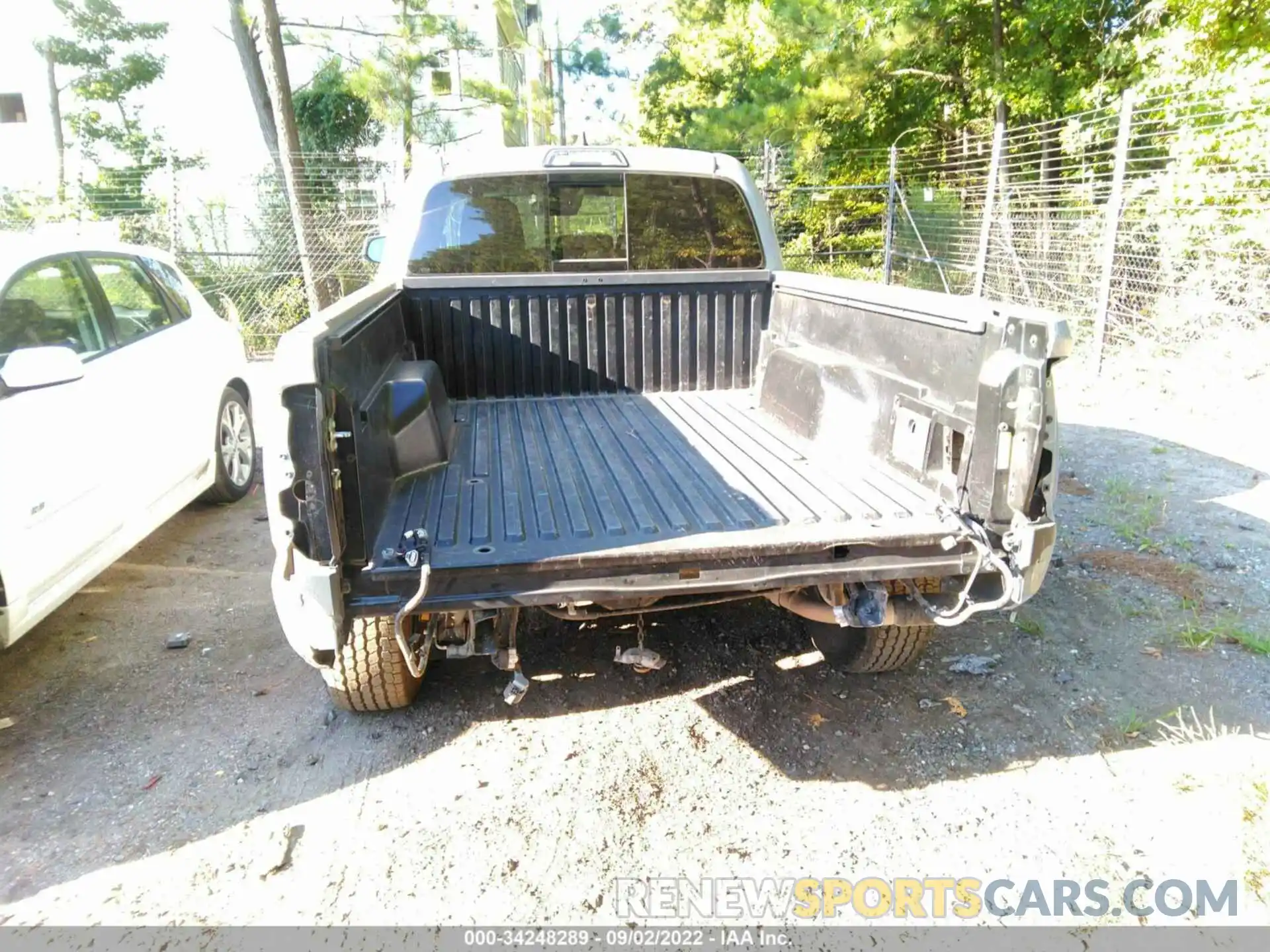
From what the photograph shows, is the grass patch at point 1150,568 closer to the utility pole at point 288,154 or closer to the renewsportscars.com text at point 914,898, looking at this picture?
the renewsportscars.com text at point 914,898

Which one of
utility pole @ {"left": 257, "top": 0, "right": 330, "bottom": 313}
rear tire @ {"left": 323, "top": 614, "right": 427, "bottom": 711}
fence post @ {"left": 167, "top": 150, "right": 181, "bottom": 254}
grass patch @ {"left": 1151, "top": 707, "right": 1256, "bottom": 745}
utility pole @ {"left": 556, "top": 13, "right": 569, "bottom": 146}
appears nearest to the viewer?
rear tire @ {"left": 323, "top": 614, "right": 427, "bottom": 711}

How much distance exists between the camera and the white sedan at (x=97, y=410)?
10.6 feet

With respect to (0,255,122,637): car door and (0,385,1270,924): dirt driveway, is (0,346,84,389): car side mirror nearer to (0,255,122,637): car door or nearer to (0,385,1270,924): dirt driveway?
(0,255,122,637): car door

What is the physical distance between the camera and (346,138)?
19359mm

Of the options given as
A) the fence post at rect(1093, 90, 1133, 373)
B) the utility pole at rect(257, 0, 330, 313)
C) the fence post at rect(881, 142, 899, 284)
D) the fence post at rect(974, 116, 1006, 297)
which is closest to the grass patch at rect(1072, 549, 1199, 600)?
the fence post at rect(1093, 90, 1133, 373)

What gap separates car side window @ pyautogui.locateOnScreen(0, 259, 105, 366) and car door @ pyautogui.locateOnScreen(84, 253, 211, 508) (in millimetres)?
161

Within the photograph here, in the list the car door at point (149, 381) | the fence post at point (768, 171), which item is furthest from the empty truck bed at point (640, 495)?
the fence post at point (768, 171)

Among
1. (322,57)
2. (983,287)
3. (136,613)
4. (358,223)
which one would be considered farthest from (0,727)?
(322,57)

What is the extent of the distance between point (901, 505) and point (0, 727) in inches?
144

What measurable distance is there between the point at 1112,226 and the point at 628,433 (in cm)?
668

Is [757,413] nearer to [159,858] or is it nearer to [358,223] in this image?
[159,858]

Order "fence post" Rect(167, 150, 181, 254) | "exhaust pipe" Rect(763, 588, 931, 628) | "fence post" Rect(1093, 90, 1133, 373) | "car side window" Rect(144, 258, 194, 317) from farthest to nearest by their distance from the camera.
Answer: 1. "fence post" Rect(167, 150, 181, 254)
2. "fence post" Rect(1093, 90, 1133, 373)
3. "car side window" Rect(144, 258, 194, 317)
4. "exhaust pipe" Rect(763, 588, 931, 628)

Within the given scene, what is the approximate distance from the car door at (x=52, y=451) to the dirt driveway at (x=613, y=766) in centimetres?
56

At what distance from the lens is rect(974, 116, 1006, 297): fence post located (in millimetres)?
10477
